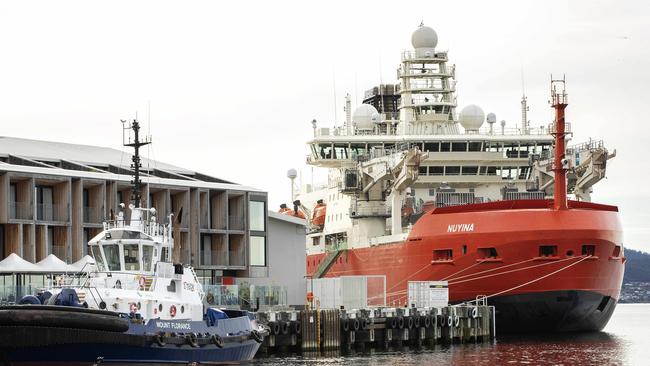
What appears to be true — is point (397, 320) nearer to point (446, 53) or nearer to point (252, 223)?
point (252, 223)

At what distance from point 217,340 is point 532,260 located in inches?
876

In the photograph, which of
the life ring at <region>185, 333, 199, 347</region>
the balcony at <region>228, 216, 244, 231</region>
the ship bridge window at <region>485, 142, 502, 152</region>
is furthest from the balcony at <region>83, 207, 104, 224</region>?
the ship bridge window at <region>485, 142, 502, 152</region>

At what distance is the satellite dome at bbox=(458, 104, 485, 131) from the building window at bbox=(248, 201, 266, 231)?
17.2 metres

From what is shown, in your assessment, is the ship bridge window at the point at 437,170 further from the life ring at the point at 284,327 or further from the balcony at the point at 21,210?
the life ring at the point at 284,327

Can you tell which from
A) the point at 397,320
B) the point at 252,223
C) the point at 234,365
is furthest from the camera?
the point at 252,223

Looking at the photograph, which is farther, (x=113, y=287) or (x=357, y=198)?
(x=357, y=198)

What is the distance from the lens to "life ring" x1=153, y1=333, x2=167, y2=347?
117ft

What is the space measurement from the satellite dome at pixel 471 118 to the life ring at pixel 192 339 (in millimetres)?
41611

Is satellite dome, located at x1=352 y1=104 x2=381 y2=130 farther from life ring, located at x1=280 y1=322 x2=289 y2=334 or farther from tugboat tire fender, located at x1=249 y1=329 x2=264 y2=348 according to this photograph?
tugboat tire fender, located at x1=249 y1=329 x2=264 y2=348

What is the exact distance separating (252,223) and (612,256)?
53.4ft

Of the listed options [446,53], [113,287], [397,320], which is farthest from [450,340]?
[446,53]

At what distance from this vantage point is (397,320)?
53.2 metres

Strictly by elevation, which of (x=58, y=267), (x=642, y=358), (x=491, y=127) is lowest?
(x=642, y=358)

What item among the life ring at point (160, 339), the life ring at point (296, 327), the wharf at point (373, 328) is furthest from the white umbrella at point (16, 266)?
the life ring at point (160, 339)
